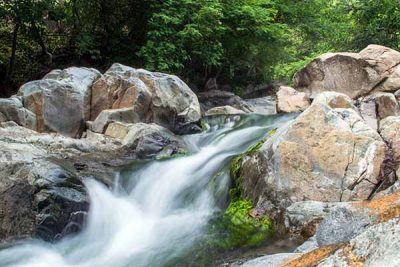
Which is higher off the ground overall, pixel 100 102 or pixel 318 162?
pixel 318 162

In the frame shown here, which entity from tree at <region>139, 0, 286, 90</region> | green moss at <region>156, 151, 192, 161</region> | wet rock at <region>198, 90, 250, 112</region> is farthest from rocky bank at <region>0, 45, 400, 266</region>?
tree at <region>139, 0, 286, 90</region>

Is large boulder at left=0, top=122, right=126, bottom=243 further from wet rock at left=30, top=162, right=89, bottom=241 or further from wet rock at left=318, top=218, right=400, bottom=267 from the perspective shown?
wet rock at left=318, top=218, right=400, bottom=267

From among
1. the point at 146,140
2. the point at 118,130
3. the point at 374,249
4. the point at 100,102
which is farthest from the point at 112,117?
the point at 374,249

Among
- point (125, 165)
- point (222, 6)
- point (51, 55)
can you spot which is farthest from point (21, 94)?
point (222, 6)

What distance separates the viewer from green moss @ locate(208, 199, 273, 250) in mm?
5492

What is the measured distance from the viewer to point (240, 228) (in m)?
5.88

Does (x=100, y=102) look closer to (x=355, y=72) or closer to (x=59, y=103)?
(x=59, y=103)

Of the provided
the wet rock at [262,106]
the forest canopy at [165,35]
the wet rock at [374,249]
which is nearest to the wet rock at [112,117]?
the forest canopy at [165,35]

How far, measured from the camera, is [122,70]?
1256cm

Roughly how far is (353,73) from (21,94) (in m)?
9.82

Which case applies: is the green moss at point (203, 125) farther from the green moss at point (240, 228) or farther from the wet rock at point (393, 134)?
the wet rock at point (393, 134)

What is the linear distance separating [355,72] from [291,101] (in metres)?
2.16

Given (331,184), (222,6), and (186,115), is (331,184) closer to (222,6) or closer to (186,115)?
(186,115)

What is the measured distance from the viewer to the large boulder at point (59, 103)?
10.6m
